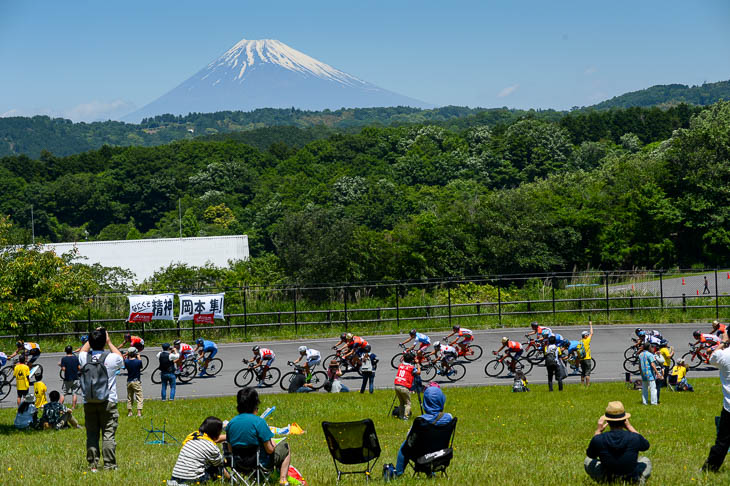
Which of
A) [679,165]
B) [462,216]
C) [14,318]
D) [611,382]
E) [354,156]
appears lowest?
[611,382]

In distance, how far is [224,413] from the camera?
722 inches

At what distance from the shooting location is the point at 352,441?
10.2 meters

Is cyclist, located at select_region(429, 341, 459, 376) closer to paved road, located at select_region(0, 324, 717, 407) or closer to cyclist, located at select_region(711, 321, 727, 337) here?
paved road, located at select_region(0, 324, 717, 407)

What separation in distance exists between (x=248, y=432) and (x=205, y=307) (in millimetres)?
26077

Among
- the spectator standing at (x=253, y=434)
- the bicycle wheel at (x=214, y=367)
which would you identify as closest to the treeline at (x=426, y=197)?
the bicycle wheel at (x=214, y=367)

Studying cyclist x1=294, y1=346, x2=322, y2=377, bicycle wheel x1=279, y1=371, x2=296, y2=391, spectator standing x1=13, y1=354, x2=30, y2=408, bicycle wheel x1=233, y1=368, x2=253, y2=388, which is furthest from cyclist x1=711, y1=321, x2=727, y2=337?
spectator standing x1=13, y1=354, x2=30, y2=408

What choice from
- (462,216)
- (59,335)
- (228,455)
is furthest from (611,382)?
(462,216)

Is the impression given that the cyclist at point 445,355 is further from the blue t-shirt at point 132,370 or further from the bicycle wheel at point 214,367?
the blue t-shirt at point 132,370

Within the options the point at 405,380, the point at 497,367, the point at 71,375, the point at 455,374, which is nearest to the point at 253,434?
the point at 405,380

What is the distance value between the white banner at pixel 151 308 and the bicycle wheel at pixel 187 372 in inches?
308

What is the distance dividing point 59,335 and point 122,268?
2636 cm

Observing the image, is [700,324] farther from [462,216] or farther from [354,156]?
[354,156]

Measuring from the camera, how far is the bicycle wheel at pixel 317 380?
23859 mm

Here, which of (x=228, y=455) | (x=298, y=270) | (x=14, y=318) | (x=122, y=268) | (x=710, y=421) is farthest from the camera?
(x=122, y=268)
